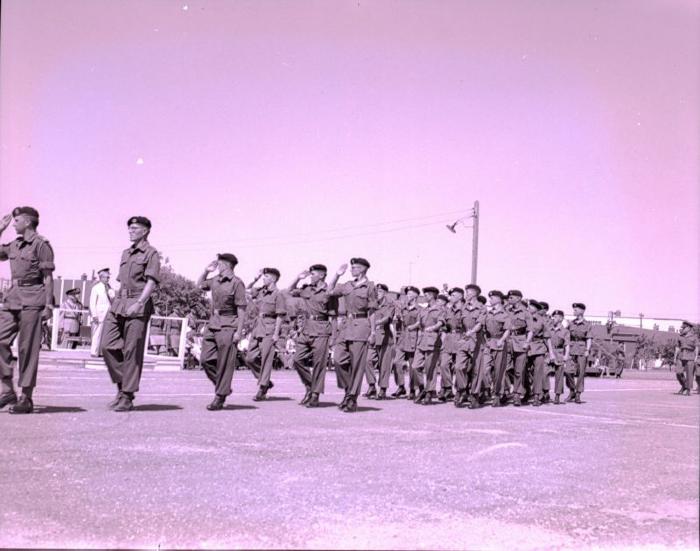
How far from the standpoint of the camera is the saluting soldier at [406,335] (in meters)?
15.1

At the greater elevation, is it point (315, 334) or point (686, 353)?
point (686, 353)

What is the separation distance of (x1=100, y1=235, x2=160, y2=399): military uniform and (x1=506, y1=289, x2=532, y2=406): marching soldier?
23.4 feet

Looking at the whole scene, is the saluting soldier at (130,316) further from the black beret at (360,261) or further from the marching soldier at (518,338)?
the marching soldier at (518,338)

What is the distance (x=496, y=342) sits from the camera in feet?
44.9

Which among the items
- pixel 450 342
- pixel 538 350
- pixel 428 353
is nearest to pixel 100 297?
pixel 428 353

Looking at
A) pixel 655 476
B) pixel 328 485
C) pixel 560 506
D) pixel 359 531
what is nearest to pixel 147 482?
pixel 328 485

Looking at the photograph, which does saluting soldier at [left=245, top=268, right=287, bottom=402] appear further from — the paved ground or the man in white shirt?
the man in white shirt

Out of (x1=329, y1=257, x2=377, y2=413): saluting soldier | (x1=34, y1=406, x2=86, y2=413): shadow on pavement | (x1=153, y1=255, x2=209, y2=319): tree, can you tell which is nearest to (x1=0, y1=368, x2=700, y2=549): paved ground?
(x1=34, y1=406, x2=86, y2=413): shadow on pavement

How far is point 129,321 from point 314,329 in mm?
3178

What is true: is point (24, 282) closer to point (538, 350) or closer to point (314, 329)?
point (314, 329)

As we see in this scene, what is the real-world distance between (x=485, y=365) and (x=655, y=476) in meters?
6.97

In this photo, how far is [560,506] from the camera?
5246 millimetres

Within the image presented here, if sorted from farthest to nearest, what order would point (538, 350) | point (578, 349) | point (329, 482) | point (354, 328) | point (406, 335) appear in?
point (578, 349) < point (406, 335) < point (538, 350) < point (354, 328) < point (329, 482)

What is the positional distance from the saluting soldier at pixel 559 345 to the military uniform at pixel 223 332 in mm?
7600
